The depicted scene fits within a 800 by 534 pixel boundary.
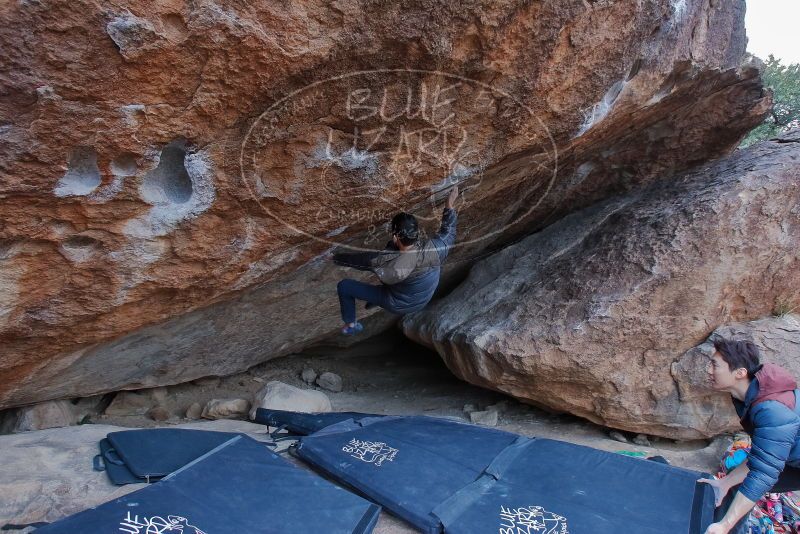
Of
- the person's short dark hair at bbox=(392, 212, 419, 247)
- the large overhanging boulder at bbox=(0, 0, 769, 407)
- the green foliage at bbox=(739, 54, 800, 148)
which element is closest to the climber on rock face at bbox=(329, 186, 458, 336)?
the person's short dark hair at bbox=(392, 212, 419, 247)

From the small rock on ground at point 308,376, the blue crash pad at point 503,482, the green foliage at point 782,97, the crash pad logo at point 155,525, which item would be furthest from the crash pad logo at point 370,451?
the green foliage at point 782,97

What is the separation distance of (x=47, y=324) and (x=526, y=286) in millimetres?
3550

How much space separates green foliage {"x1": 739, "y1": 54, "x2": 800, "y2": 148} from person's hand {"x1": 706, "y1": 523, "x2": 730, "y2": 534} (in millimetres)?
6599

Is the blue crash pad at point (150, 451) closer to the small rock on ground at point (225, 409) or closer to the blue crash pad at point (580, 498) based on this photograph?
the small rock on ground at point (225, 409)

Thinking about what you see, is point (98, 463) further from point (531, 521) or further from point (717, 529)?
point (717, 529)

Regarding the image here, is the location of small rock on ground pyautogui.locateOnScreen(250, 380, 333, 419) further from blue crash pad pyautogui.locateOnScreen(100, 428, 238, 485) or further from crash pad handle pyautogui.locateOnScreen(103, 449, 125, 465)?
crash pad handle pyautogui.locateOnScreen(103, 449, 125, 465)

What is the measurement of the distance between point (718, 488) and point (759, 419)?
0.75m

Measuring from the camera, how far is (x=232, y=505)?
251cm

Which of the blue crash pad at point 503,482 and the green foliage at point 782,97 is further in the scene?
the green foliage at point 782,97

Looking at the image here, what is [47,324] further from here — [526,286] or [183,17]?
[526,286]

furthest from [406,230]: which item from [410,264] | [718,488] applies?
[718,488]

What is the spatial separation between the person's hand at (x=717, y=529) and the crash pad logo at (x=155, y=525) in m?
2.34

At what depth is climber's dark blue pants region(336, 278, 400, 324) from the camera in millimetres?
3543

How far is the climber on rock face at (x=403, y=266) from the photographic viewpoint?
3.21 meters
